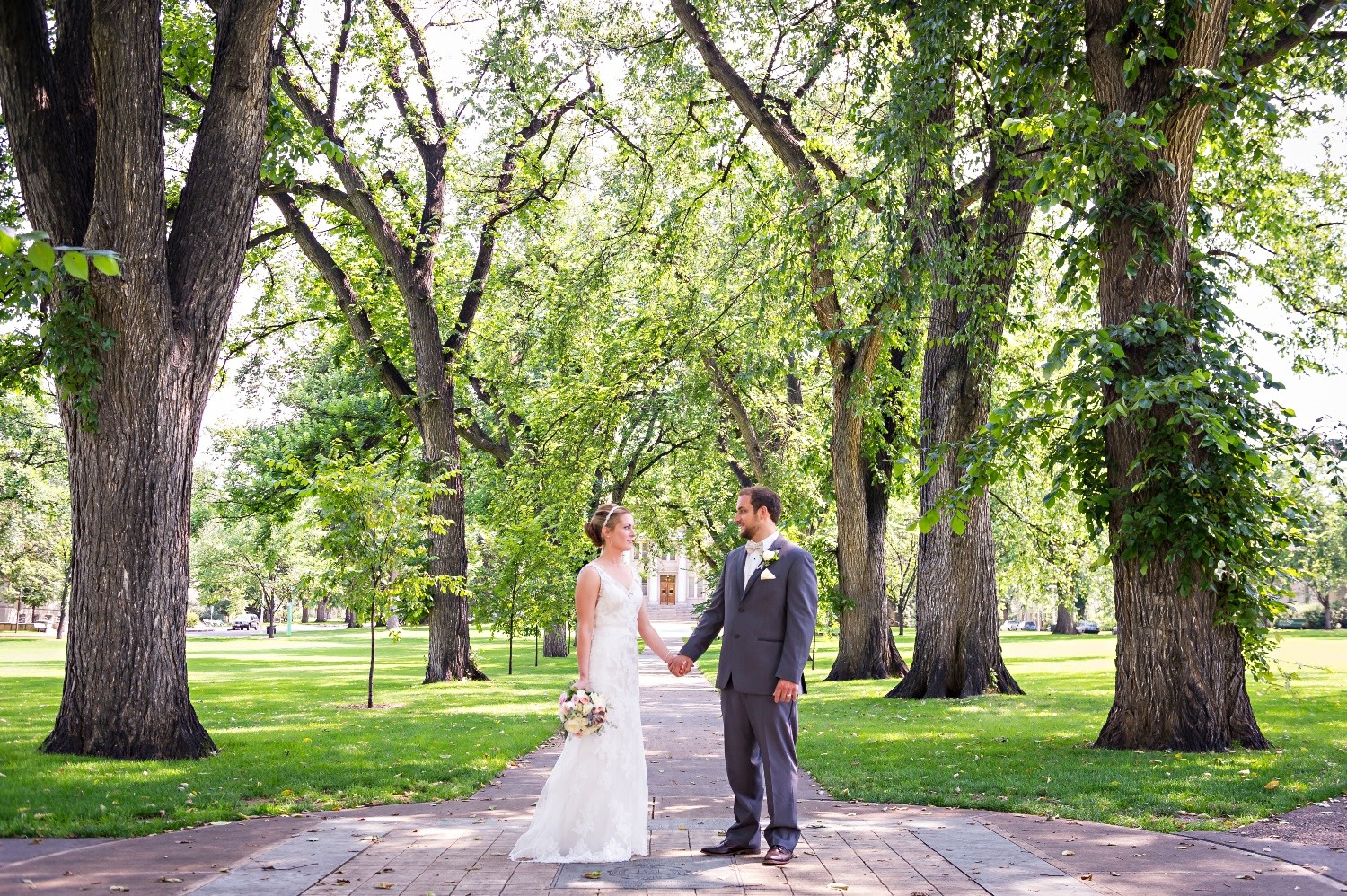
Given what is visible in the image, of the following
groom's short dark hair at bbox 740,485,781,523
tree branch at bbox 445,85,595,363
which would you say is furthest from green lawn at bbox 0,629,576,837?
tree branch at bbox 445,85,595,363

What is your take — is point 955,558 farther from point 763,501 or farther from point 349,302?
point 763,501

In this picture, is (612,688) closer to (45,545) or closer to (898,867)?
(898,867)

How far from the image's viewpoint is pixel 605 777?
692cm

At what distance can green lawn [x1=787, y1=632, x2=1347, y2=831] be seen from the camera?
8.16 metres

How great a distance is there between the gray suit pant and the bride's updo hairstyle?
4.19 feet

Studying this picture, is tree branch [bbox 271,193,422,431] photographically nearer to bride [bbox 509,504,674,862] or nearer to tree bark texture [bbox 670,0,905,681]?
tree bark texture [bbox 670,0,905,681]

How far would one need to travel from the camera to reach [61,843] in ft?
22.5

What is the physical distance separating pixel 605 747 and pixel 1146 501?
19.0 ft

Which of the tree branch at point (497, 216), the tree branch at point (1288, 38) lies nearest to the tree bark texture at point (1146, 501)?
the tree branch at point (1288, 38)

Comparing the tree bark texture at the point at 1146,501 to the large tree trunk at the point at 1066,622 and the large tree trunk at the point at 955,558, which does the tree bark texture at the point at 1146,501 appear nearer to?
the large tree trunk at the point at 955,558

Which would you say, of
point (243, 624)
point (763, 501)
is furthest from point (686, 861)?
point (243, 624)

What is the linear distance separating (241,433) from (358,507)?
742 inches

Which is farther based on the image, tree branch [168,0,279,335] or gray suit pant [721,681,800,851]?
tree branch [168,0,279,335]

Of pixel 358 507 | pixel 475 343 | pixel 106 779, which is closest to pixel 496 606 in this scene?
pixel 475 343
